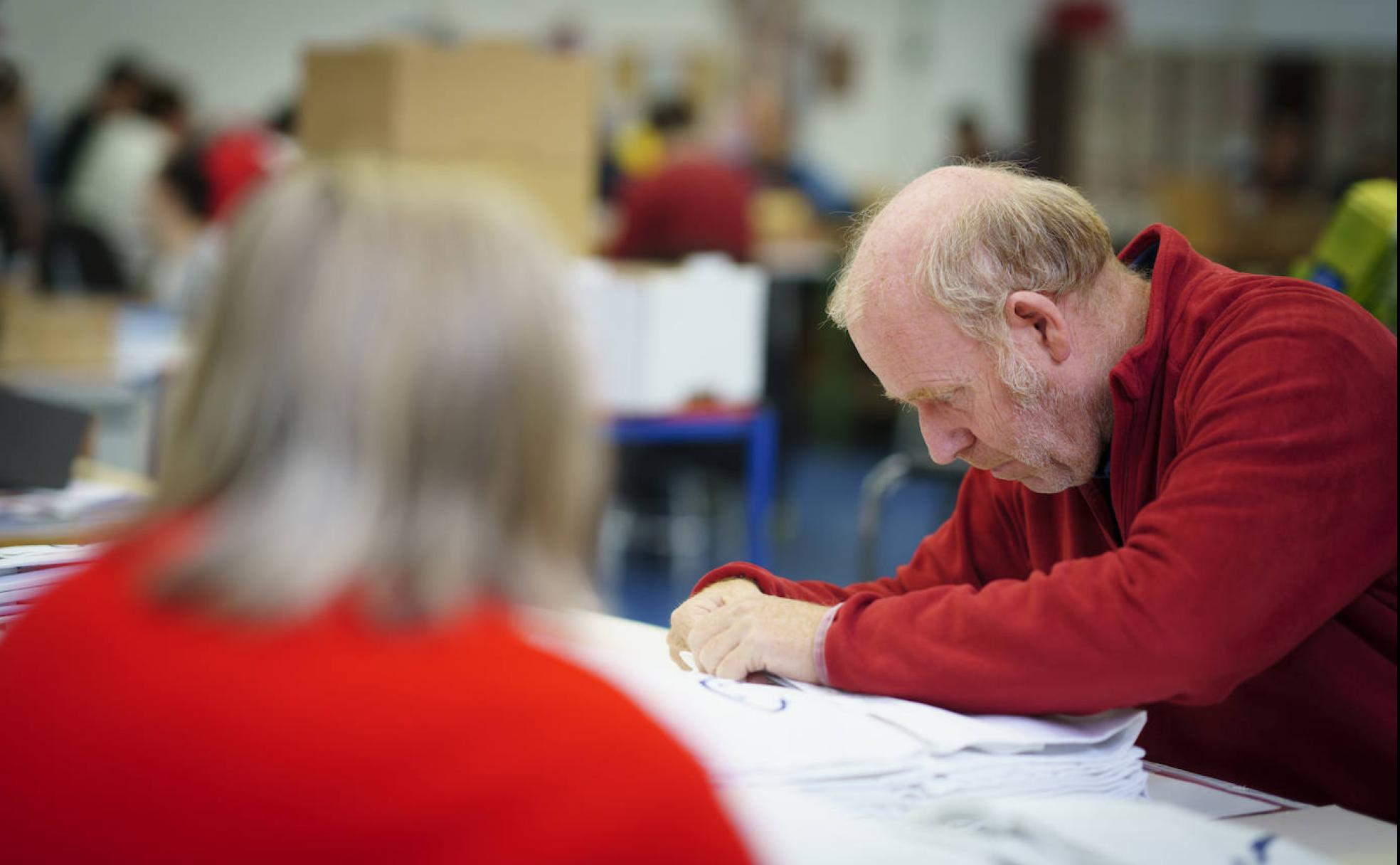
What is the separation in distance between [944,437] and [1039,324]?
151 mm

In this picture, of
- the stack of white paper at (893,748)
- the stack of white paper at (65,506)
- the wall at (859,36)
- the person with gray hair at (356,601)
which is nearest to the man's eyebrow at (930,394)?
the stack of white paper at (893,748)

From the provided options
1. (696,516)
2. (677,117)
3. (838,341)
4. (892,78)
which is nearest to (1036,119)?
(892,78)

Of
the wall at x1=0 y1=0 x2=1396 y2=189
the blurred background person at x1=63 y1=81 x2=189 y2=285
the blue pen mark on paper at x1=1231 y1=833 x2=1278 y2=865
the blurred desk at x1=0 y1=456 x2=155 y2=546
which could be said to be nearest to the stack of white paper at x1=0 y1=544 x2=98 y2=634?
the blurred desk at x1=0 y1=456 x2=155 y2=546

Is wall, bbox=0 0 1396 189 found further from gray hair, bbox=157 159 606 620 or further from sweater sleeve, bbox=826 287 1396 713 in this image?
gray hair, bbox=157 159 606 620

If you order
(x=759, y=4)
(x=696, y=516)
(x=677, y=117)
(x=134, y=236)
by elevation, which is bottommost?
(x=696, y=516)

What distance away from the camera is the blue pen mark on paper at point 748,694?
1082mm

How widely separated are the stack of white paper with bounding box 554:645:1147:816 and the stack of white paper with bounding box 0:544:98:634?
58 centimetres

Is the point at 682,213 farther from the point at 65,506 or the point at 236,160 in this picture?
the point at 65,506

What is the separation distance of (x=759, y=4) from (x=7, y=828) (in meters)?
9.43

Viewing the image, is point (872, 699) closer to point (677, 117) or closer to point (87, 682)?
point (87, 682)

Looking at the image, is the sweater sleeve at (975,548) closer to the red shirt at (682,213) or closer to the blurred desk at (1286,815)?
the blurred desk at (1286,815)

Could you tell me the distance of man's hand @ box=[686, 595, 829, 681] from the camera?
1.17 m

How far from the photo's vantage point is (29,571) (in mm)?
1312

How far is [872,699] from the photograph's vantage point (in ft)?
3.60
